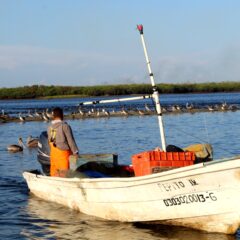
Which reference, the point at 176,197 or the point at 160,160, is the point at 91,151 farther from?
the point at 176,197

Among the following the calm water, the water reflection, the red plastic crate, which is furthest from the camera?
the calm water

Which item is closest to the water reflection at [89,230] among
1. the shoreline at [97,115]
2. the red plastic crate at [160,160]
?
the red plastic crate at [160,160]

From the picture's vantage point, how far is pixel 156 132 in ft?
105

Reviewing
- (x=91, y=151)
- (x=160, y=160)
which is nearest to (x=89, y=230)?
(x=160, y=160)

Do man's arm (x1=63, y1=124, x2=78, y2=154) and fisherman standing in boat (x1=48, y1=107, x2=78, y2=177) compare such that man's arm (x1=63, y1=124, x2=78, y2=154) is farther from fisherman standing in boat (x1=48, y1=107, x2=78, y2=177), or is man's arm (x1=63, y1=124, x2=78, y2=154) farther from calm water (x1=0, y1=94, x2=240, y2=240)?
calm water (x1=0, y1=94, x2=240, y2=240)

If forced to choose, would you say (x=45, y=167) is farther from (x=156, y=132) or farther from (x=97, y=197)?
(x=156, y=132)

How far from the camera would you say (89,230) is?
1102cm

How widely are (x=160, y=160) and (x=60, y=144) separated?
8.60ft

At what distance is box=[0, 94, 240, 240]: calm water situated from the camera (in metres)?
10.8

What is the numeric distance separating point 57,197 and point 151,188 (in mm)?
3170

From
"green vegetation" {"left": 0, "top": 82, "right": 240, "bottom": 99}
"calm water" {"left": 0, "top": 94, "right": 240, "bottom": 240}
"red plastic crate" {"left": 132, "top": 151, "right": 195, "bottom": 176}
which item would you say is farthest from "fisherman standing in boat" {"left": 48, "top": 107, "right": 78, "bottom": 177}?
"green vegetation" {"left": 0, "top": 82, "right": 240, "bottom": 99}

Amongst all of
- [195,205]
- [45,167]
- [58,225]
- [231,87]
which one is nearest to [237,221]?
[195,205]

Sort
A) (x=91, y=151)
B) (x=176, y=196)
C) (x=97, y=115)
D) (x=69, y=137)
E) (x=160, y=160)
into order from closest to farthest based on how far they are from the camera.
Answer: (x=176, y=196) < (x=160, y=160) < (x=69, y=137) < (x=91, y=151) < (x=97, y=115)

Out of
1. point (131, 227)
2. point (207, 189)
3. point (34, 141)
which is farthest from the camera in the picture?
point (34, 141)
